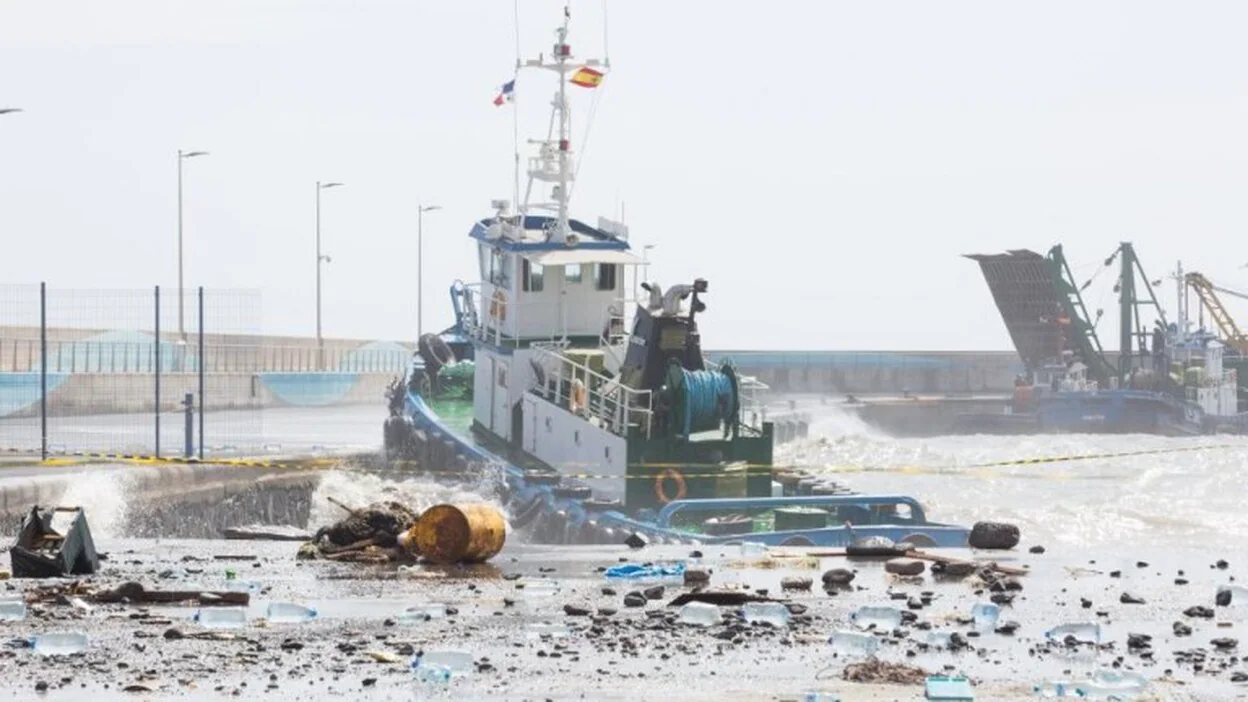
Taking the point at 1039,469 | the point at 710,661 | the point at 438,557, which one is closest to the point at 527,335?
the point at 438,557

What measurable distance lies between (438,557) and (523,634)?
15.4 feet

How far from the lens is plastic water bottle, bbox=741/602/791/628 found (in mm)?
14831

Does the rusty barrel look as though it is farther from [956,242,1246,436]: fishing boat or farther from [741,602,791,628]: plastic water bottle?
[956,242,1246,436]: fishing boat

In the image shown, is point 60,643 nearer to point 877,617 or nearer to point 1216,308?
point 877,617

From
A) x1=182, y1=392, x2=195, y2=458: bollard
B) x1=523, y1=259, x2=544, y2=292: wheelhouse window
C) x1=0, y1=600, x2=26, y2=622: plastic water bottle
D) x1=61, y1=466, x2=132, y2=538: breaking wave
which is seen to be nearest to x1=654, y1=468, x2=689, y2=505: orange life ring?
x1=523, y1=259, x2=544, y2=292: wheelhouse window

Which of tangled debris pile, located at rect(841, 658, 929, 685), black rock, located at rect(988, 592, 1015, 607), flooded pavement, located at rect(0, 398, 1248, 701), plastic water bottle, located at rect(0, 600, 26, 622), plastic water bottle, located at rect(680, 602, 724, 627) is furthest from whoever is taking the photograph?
black rock, located at rect(988, 592, 1015, 607)

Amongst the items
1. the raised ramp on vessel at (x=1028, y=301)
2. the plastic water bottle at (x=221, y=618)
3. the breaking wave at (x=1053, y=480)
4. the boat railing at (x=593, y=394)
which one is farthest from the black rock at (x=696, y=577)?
the raised ramp on vessel at (x=1028, y=301)

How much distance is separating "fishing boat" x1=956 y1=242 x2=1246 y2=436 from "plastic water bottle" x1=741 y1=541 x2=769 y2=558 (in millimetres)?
55468

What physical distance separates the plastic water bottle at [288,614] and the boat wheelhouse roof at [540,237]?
16657 mm

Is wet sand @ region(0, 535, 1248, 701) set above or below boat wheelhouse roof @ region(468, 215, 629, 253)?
below

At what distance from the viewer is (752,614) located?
15.1m

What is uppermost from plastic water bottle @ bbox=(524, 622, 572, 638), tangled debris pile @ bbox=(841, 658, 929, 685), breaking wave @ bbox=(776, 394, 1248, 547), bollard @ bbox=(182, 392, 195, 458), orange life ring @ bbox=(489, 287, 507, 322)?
orange life ring @ bbox=(489, 287, 507, 322)

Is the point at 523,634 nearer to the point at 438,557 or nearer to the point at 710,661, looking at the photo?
the point at 710,661

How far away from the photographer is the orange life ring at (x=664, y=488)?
26.5 m
